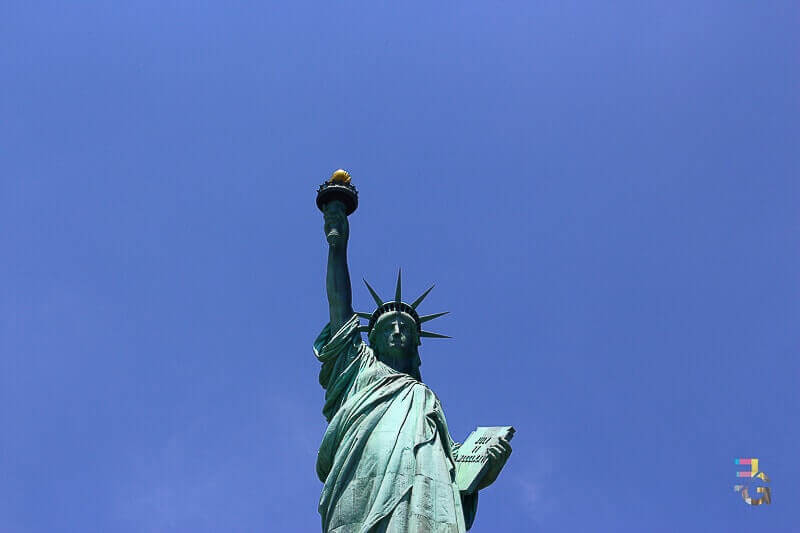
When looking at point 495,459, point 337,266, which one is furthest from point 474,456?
point 337,266

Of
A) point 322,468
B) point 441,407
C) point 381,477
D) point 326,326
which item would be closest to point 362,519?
point 381,477

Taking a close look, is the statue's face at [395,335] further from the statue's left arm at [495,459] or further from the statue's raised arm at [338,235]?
the statue's left arm at [495,459]

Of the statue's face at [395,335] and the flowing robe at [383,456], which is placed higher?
the statue's face at [395,335]

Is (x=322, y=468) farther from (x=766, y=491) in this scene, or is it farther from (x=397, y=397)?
(x=766, y=491)

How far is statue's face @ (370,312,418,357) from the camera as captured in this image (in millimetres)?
14836

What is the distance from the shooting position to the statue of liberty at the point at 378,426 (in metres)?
11.9

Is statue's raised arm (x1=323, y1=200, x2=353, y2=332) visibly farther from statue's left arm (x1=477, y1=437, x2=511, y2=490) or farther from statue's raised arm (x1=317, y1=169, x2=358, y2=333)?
statue's left arm (x1=477, y1=437, x2=511, y2=490)

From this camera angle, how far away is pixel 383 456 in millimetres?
12391

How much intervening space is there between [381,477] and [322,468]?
1.35 metres

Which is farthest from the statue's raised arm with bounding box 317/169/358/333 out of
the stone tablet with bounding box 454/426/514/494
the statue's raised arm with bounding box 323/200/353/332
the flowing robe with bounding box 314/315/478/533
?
the stone tablet with bounding box 454/426/514/494

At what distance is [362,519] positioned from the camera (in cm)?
1186

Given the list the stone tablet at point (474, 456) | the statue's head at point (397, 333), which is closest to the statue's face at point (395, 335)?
the statue's head at point (397, 333)

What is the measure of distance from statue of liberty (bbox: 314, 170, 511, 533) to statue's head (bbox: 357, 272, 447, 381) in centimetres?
1

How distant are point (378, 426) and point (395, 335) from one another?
85.9 inches
